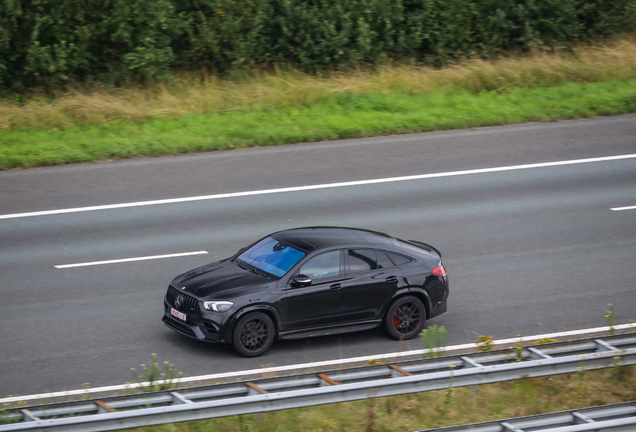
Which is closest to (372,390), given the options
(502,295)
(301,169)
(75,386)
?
(75,386)

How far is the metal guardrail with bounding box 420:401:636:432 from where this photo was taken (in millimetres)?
7027

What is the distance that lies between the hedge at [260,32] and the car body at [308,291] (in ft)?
46.5

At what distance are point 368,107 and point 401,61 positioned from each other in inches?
206

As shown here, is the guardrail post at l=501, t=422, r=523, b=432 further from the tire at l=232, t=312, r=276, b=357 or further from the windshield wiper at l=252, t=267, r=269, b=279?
the windshield wiper at l=252, t=267, r=269, b=279

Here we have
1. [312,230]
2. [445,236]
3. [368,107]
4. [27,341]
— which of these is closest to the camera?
[27,341]

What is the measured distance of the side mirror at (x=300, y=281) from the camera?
1054 centimetres

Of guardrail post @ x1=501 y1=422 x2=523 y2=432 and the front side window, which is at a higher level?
the front side window

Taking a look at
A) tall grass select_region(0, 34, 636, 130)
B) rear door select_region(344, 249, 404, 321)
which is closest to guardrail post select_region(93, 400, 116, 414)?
rear door select_region(344, 249, 404, 321)

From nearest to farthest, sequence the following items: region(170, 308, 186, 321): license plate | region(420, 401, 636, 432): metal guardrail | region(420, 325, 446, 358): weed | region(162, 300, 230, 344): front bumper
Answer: region(420, 401, 636, 432): metal guardrail < region(420, 325, 446, 358): weed < region(162, 300, 230, 344): front bumper < region(170, 308, 186, 321): license plate

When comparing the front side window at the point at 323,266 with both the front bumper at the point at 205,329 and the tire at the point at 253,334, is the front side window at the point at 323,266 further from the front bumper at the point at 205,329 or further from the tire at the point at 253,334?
the front bumper at the point at 205,329

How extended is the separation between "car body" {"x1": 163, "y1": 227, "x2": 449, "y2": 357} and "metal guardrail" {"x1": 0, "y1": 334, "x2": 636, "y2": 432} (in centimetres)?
236

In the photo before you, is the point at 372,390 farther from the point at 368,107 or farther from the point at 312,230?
the point at 368,107

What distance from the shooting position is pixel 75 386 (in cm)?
948

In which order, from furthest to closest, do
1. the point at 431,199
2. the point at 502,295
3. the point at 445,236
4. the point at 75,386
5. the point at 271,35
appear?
the point at 271,35, the point at 431,199, the point at 445,236, the point at 502,295, the point at 75,386
